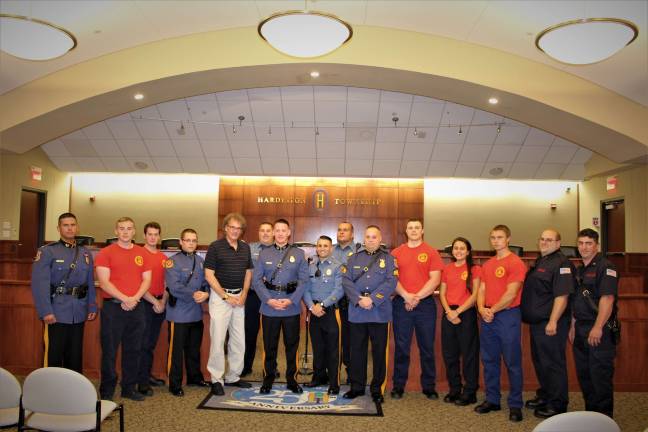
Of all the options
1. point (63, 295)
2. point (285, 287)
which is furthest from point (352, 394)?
point (63, 295)

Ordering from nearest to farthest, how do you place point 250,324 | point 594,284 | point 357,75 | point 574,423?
point 574,423 < point 594,284 < point 250,324 < point 357,75

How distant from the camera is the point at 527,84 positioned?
25.1 feet

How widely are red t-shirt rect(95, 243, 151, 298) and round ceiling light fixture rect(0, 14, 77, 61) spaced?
236cm

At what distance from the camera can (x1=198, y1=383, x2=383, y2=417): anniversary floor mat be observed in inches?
171

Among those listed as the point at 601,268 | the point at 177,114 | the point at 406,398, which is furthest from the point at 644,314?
the point at 177,114

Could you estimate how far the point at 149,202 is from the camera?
1305 cm

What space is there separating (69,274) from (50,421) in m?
1.77

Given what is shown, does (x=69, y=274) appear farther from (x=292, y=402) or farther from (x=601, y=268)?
(x=601, y=268)

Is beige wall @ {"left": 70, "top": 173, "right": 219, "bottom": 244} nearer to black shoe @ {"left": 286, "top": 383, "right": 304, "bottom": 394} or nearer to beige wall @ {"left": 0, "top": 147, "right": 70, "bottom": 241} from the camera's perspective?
beige wall @ {"left": 0, "top": 147, "right": 70, "bottom": 241}

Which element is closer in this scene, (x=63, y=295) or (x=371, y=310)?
(x=63, y=295)

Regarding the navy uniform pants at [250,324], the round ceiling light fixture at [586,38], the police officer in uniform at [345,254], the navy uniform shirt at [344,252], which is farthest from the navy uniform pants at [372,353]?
the round ceiling light fixture at [586,38]

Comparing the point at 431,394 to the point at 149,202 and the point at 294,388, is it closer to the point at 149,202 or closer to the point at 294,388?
the point at 294,388

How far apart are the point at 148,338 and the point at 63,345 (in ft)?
2.54

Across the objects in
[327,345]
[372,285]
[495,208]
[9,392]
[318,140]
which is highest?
[318,140]
